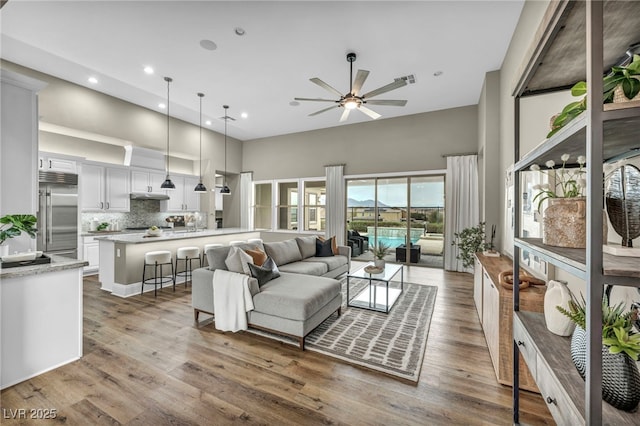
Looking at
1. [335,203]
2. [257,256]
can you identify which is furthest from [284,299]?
[335,203]

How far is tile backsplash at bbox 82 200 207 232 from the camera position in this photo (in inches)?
229

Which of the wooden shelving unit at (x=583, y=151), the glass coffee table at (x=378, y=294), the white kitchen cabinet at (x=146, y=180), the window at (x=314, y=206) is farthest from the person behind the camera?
the window at (x=314, y=206)

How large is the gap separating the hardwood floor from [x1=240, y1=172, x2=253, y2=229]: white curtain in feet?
19.9

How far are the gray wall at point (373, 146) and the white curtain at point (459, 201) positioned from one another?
0.96 ft

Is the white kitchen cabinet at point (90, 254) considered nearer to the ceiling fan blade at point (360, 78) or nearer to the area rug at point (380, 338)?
the area rug at point (380, 338)

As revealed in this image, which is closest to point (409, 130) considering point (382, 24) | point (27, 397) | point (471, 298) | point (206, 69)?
point (382, 24)

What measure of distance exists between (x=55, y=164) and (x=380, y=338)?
6473 millimetres

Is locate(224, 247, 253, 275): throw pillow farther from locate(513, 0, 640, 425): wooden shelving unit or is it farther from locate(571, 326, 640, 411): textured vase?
locate(571, 326, 640, 411): textured vase

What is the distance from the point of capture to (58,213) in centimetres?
493

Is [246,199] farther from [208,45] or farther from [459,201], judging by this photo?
[459,201]

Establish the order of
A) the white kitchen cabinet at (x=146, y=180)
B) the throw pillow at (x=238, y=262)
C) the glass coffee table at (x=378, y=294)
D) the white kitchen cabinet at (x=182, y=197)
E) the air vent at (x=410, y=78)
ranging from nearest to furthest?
the throw pillow at (x=238, y=262) → the glass coffee table at (x=378, y=294) → the air vent at (x=410, y=78) → the white kitchen cabinet at (x=146, y=180) → the white kitchen cabinet at (x=182, y=197)

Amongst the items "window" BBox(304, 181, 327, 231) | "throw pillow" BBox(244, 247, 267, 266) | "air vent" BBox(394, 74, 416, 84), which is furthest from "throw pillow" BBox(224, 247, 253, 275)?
"window" BBox(304, 181, 327, 231)

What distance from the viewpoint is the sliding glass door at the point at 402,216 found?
21.1ft

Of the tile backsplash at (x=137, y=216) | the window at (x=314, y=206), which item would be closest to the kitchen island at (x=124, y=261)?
the tile backsplash at (x=137, y=216)
